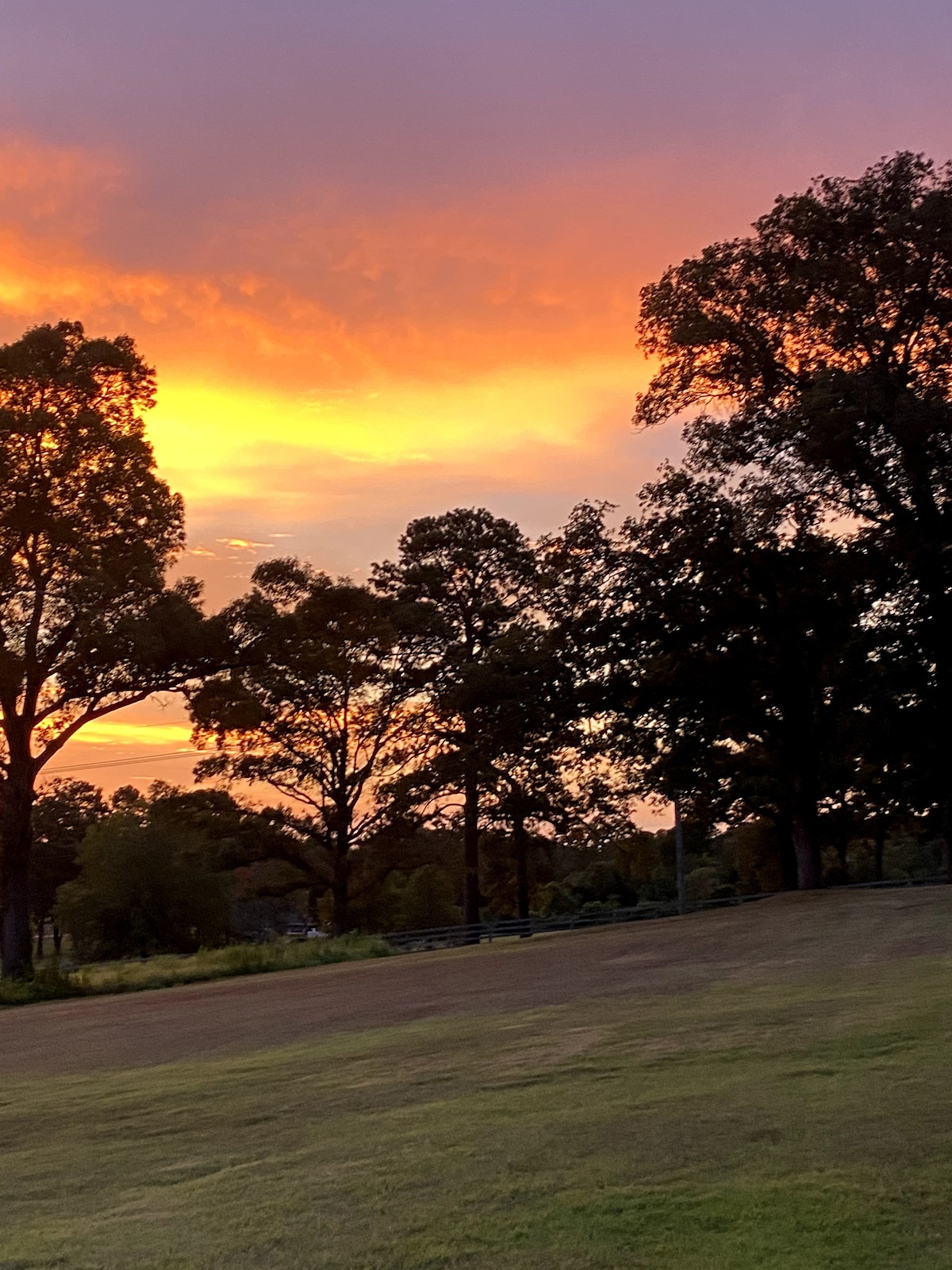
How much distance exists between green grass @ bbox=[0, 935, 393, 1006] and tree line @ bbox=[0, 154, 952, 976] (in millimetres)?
1915

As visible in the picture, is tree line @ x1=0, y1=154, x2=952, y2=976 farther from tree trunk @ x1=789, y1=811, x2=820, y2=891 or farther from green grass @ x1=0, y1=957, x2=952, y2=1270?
green grass @ x1=0, y1=957, x2=952, y2=1270

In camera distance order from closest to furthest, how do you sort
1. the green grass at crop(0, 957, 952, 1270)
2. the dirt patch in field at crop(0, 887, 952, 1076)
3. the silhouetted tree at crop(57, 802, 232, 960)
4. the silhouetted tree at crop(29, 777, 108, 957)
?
the green grass at crop(0, 957, 952, 1270)
the dirt patch in field at crop(0, 887, 952, 1076)
the silhouetted tree at crop(57, 802, 232, 960)
the silhouetted tree at crop(29, 777, 108, 957)

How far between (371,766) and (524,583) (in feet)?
31.7

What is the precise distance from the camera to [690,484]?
3850 centimetres

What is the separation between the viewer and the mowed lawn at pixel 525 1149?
5.61 metres

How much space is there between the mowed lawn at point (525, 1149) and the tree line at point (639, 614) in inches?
788

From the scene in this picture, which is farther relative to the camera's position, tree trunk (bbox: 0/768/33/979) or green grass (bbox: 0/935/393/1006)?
tree trunk (bbox: 0/768/33/979)

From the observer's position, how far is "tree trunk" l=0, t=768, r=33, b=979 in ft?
100

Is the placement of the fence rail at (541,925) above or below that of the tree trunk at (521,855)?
below

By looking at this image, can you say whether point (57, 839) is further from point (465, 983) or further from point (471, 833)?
point (465, 983)

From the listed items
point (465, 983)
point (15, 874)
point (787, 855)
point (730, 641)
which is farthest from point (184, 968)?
point (787, 855)

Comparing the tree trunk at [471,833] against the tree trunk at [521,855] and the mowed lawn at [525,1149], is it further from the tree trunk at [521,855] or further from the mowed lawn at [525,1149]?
the mowed lawn at [525,1149]

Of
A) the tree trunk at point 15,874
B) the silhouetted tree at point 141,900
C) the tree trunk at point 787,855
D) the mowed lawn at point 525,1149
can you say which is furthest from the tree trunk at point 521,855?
the mowed lawn at point 525,1149

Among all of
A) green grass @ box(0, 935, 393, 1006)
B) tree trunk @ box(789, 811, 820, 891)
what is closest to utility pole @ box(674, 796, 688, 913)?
tree trunk @ box(789, 811, 820, 891)
